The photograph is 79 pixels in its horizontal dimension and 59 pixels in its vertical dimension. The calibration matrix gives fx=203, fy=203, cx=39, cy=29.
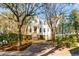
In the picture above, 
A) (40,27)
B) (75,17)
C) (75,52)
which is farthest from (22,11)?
(75,52)

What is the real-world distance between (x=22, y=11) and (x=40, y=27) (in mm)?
262

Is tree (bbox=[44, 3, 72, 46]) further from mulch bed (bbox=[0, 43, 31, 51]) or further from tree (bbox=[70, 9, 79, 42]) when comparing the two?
mulch bed (bbox=[0, 43, 31, 51])

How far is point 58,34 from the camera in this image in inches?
85.4

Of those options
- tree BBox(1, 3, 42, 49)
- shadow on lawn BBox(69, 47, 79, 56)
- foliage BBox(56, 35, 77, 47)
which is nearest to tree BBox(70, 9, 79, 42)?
foliage BBox(56, 35, 77, 47)

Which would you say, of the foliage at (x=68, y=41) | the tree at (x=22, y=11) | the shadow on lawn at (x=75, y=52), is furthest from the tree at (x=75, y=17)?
the tree at (x=22, y=11)

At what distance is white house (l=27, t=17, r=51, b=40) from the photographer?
216 centimetres

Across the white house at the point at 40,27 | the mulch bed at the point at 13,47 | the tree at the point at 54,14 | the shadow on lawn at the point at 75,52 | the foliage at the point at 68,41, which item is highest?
the tree at the point at 54,14

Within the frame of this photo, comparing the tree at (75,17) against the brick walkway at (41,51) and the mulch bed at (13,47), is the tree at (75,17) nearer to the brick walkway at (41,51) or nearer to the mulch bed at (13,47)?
the brick walkway at (41,51)

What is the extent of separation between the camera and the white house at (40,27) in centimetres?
216

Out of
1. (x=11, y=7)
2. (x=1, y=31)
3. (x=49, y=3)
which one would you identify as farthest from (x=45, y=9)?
(x=1, y=31)

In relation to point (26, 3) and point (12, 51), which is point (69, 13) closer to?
point (26, 3)

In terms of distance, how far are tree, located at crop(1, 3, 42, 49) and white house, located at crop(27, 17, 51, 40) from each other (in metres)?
0.06

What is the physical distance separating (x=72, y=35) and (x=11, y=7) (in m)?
0.72

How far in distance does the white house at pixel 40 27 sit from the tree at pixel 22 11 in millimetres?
63
